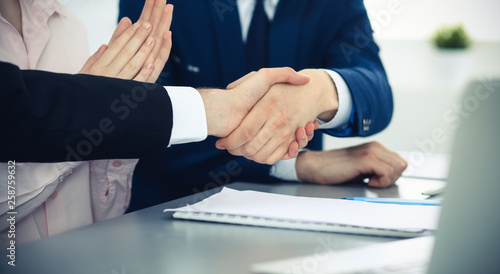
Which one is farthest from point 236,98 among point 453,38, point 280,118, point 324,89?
point 453,38

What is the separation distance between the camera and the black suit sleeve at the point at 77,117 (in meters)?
0.54

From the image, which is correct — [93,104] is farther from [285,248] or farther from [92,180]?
[92,180]

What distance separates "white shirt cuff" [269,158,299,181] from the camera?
1.05m

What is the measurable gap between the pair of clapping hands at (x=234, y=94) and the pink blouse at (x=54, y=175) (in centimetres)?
11

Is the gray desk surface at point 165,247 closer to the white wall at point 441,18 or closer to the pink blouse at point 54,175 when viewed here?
the pink blouse at point 54,175

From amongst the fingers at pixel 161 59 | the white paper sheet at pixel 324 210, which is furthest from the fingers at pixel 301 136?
the fingers at pixel 161 59

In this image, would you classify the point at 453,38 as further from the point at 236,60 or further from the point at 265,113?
the point at 265,113

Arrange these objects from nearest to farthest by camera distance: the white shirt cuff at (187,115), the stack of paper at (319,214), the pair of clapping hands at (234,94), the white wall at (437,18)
Answer: the stack of paper at (319,214), the white shirt cuff at (187,115), the pair of clapping hands at (234,94), the white wall at (437,18)

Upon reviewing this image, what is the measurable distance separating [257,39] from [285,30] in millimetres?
89

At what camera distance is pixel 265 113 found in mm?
873

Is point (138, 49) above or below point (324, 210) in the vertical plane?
above

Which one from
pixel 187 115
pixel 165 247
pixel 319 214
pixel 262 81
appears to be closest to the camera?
pixel 165 247

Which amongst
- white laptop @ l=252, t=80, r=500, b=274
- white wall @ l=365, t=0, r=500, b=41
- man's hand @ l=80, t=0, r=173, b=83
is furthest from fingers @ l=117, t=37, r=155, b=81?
white wall @ l=365, t=0, r=500, b=41

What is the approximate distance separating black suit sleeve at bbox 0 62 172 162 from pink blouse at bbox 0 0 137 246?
0.23 meters
